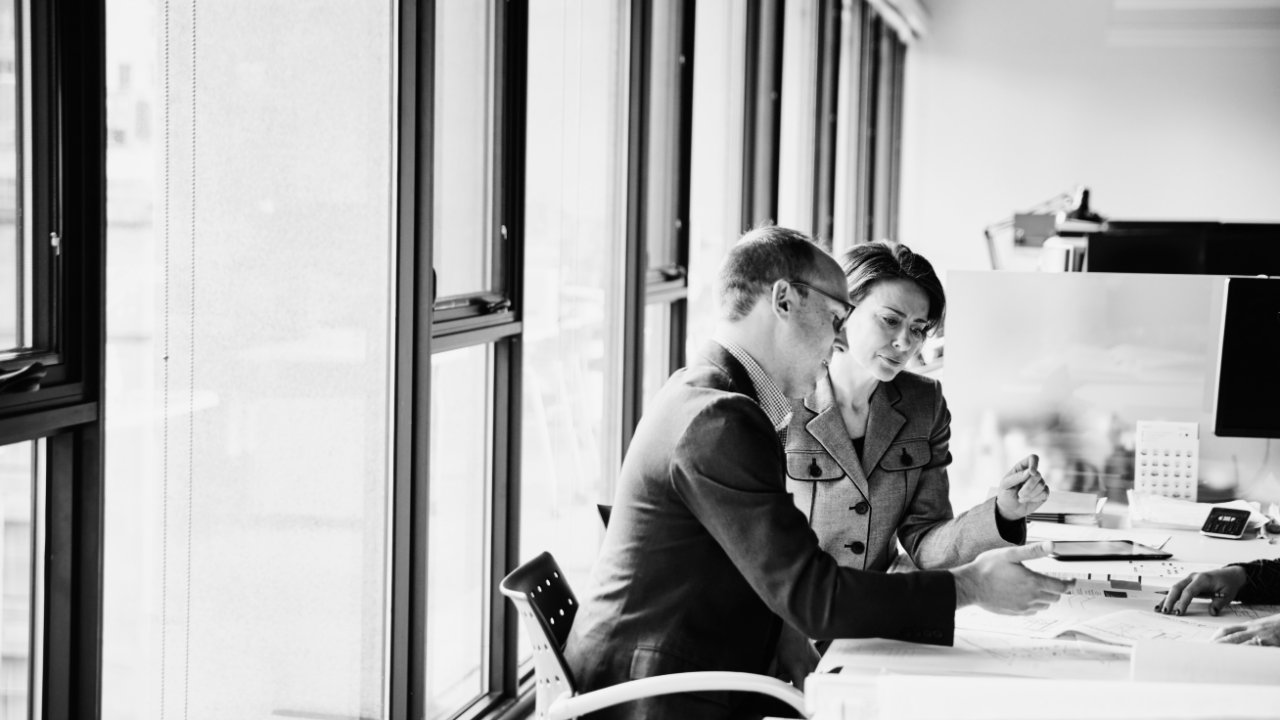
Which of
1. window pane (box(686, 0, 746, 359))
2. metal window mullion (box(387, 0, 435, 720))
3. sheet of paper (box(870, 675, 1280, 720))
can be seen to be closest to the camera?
sheet of paper (box(870, 675, 1280, 720))

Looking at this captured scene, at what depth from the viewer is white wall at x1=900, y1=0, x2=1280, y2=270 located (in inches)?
362

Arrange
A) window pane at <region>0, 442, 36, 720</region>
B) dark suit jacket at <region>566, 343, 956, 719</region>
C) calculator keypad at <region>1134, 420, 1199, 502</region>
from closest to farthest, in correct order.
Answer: window pane at <region>0, 442, 36, 720</region> → dark suit jacket at <region>566, 343, 956, 719</region> → calculator keypad at <region>1134, 420, 1199, 502</region>

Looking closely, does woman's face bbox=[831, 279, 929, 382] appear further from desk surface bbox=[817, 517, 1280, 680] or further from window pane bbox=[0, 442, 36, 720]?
window pane bbox=[0, 442, 36, 720]

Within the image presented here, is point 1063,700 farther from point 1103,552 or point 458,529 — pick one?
point 458,529

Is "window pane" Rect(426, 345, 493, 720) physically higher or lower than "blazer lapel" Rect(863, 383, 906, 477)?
lower

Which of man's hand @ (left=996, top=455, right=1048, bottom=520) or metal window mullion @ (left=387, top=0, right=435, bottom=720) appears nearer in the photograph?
man's hand @ (left=996, top=455, right=1048, bottom=520)

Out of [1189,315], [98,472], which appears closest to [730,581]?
[98,472]

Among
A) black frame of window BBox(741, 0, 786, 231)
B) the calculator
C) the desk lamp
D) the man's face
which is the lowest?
the calculator

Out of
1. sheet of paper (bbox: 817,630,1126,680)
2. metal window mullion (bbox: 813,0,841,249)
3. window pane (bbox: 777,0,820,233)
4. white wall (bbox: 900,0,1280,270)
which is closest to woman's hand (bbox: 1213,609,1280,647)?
sheet of paper (bbox: 817,630,1126,680)

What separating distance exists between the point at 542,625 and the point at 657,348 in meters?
2.74

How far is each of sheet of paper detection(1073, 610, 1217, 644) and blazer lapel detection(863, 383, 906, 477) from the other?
1.82 feet

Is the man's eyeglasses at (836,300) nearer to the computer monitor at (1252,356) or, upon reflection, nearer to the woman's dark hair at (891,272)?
the woman's dark hair at (891,272)

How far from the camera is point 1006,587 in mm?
1832

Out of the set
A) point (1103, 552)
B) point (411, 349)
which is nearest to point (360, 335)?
point (411, 349)
